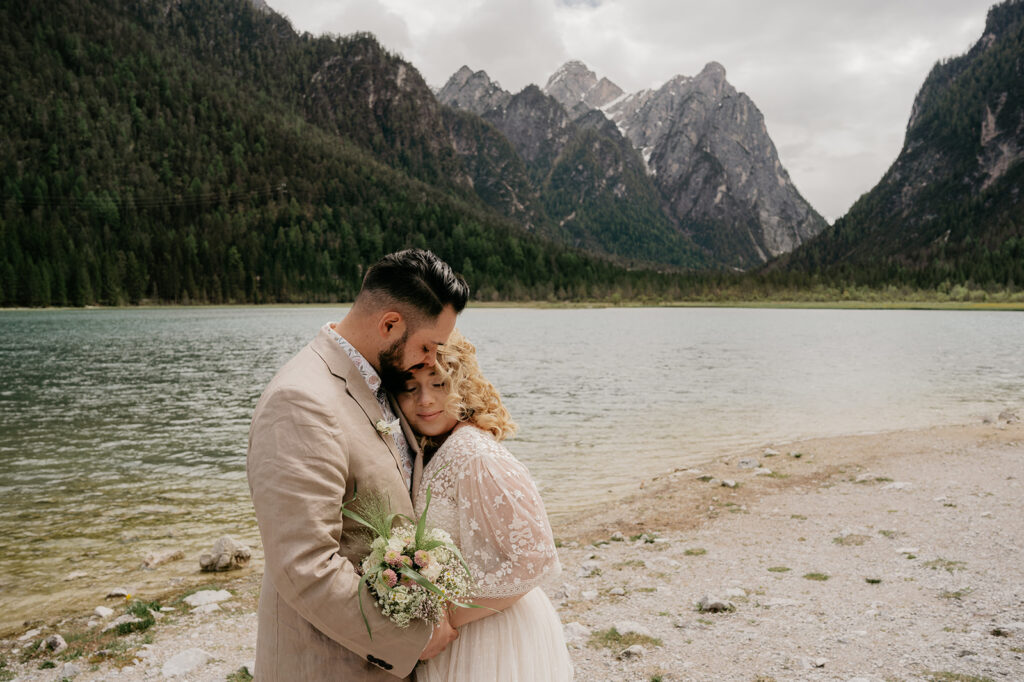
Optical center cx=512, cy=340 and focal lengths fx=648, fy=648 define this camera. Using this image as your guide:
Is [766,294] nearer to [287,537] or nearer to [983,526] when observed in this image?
[983,526]

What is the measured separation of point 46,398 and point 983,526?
1342 inches

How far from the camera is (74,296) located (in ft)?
395

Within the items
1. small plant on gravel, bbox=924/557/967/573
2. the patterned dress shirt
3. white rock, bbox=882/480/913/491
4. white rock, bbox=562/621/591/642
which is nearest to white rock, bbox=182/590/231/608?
white rock, bbox=562/621/591/642

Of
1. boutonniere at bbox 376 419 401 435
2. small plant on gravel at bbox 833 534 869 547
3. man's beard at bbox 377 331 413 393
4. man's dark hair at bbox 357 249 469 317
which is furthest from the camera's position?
small plant on gravel at bbox 833 534 869 547

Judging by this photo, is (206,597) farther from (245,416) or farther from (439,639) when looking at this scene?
(245,416)

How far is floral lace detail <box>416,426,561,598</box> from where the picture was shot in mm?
3240

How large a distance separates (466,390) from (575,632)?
185 inches

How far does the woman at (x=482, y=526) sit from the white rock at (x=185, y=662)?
4.75 metres

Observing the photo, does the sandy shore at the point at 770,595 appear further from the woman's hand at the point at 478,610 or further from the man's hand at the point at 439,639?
the man's hand at the point at 439,639

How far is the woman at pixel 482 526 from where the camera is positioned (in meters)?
3.24

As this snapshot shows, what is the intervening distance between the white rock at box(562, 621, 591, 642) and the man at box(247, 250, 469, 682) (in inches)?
173

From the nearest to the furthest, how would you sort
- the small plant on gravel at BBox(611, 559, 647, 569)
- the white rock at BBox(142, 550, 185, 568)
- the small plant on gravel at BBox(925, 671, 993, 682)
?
the small plant on gravel at BBox(925, 671, 993, 682) → the small plant on gravel at BBox(611, 559, 647, 569) → the white rock at BBox(142, 550, 185, 568)

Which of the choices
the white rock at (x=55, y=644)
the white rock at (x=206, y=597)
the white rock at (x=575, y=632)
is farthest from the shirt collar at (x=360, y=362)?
the white rock at (x=206, y=597)

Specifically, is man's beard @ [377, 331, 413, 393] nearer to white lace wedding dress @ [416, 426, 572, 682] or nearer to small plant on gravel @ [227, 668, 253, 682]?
white lace wedding dress @ [416, 426, 572, 682]
